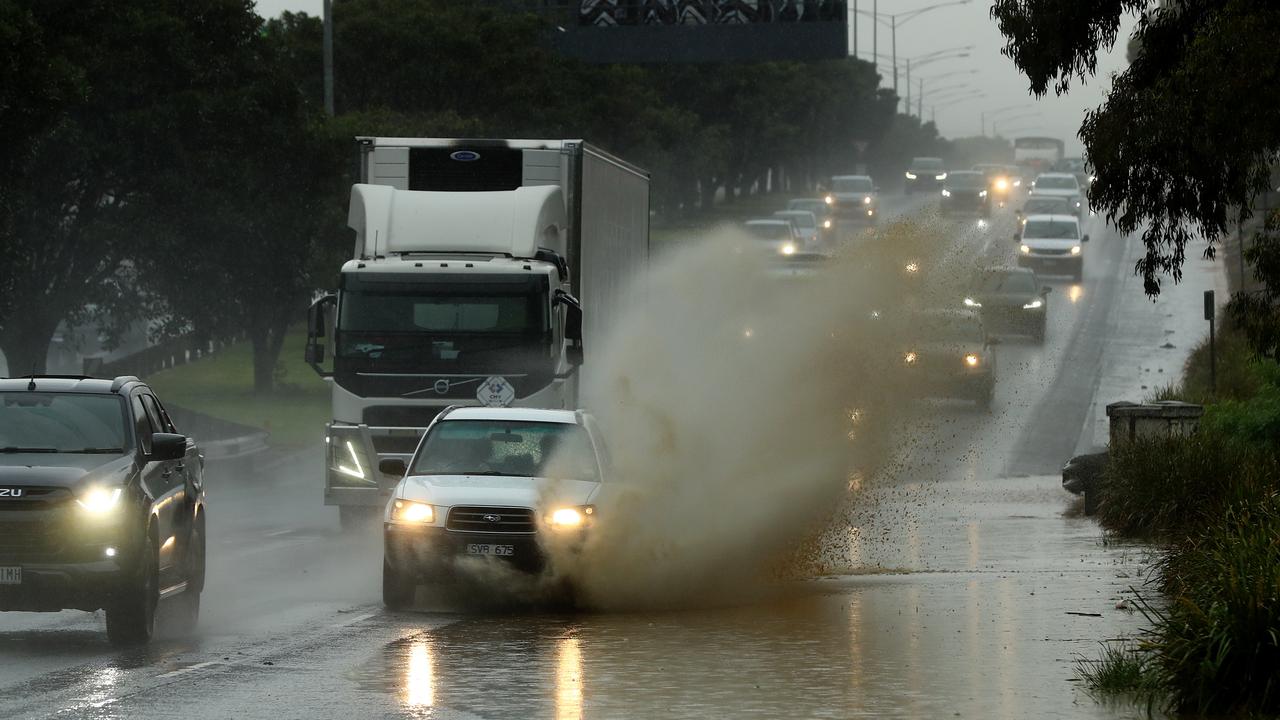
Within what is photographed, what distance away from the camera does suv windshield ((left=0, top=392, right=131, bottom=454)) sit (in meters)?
14.1

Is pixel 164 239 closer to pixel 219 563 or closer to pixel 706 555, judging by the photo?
pixel 219 563

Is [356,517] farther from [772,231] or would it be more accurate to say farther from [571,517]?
[772,231]

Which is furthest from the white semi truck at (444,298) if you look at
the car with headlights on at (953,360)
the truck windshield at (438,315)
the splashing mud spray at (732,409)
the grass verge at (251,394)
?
the grass verge at (251,394)

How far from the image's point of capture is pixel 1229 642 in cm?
1059

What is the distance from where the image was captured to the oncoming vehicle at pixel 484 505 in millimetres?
15109

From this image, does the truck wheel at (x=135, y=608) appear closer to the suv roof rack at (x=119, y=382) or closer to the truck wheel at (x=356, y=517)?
the suv roof rack at (x=119, y=382)

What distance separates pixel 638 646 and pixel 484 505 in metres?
2.37

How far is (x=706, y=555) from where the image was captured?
1738cm

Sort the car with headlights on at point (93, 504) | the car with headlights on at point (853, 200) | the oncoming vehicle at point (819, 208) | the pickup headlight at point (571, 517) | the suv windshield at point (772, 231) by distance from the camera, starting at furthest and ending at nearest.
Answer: the car with headlights on at point (853, 200) → the oncoming vehicle at point (819, 208) → the suv windshield at point (772, 231) → the pickup headlight at point (571, 517) → the car with headlights on at point (93, 504)

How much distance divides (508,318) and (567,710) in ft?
31.9

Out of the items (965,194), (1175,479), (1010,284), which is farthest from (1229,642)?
(965,194)

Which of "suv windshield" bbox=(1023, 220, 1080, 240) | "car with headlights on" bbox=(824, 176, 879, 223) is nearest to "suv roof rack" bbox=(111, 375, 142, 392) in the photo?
"suv windshield" bbox=(1023, 220, 1080, 240)

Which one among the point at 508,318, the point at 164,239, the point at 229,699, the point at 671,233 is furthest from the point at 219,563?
the point at 671,233

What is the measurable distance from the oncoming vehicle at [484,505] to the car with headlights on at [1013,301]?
101 feet
